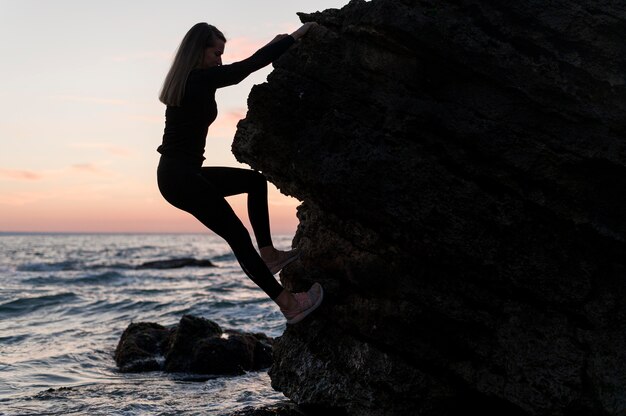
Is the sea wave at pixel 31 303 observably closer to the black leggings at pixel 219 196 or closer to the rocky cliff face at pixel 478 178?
the black leggings at pixel 219 196

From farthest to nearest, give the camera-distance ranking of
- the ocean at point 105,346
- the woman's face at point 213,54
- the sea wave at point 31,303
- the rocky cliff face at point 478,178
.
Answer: the sea wave at point 31,303 < the ocean at point 105,346 < the woman's face at point 213,54 < the rocky cliff face at point 478,178

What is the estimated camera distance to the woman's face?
6.33 meters

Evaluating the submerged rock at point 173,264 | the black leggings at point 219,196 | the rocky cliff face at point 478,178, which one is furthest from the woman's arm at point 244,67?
the submerged rock at point 173,264

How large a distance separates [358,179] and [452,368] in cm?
234

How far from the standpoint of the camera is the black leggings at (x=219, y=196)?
6.29 meters

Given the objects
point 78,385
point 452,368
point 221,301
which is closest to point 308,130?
point 452,368

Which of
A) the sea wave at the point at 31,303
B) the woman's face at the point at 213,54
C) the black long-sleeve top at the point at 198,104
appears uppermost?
the woman's face at the point at 213,54

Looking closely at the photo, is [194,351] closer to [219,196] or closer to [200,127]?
[219,196]

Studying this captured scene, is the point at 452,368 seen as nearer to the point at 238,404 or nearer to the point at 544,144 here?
the point at 544,144

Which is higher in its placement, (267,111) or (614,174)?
(267,111)

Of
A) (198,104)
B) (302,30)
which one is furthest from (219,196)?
(302,30)

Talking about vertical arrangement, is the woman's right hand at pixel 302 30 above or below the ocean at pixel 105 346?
above

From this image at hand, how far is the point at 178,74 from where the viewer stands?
20.4ft

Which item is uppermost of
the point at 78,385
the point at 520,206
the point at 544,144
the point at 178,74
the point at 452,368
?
the point at 178,74
